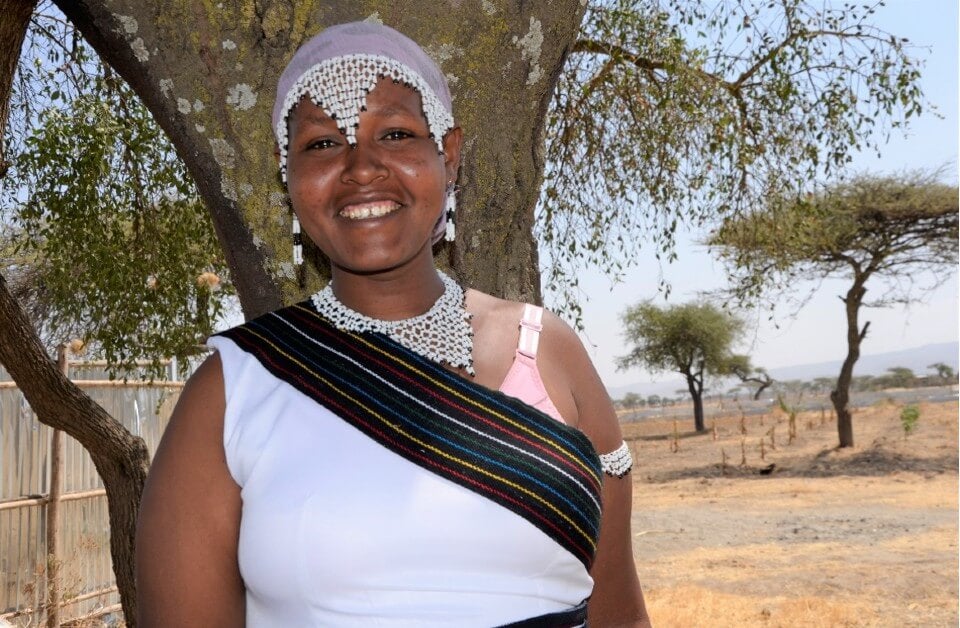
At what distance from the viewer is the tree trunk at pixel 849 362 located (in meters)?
23.9

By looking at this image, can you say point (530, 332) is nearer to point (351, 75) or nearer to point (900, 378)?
point (351, 75)

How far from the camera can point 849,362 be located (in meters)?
24.6

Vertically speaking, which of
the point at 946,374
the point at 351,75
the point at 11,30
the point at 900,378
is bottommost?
the point at 351,75

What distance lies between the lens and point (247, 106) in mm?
2439

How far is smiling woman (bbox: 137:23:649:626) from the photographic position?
154 cm

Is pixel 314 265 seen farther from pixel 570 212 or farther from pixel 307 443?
pixel 570 212

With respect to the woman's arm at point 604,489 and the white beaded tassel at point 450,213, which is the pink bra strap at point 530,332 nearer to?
the woman's arm at point 604,489

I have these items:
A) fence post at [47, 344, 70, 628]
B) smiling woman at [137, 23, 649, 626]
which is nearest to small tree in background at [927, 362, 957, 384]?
fence post at [47, 344, 70, 628]

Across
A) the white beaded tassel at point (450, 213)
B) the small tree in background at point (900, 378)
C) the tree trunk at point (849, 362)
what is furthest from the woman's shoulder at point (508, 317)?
the small tree in background at point (900, 378)

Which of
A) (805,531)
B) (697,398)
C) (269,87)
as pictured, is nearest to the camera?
(269,87)

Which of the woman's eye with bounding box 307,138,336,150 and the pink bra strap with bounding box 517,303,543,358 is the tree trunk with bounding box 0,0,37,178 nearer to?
the woman's eye with bounding box 307,138,336,150

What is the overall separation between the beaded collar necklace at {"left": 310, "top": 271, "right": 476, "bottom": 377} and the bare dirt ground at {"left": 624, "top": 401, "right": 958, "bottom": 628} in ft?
26.2

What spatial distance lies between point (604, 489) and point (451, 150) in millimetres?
733

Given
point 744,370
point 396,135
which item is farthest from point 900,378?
point 396,135
